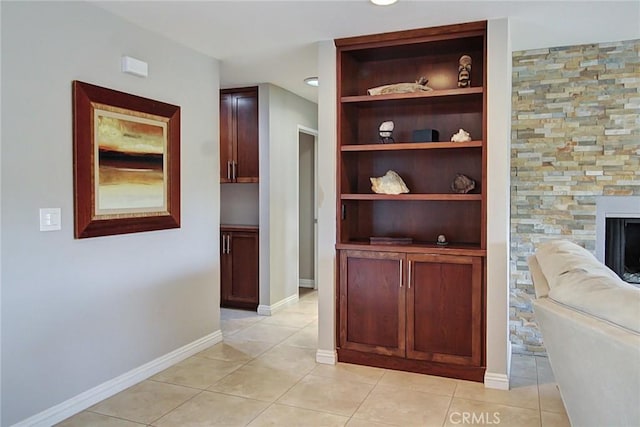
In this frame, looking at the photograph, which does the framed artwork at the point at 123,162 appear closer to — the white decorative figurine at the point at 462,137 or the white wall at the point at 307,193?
the white decorative figurine at the point at 462,137

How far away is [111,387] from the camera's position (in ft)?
9.37

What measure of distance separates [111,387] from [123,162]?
1.37 m

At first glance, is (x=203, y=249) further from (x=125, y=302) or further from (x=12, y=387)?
(x=12, y=387)

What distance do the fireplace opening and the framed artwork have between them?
10.4 ft

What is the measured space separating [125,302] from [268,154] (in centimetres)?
223

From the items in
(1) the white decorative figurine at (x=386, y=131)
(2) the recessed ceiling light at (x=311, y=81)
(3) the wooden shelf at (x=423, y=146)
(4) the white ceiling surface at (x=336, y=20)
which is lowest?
(3) the wooden shelf at (x=423, y=146)

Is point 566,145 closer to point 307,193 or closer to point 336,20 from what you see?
point 336,20

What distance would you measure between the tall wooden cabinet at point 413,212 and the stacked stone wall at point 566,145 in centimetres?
46

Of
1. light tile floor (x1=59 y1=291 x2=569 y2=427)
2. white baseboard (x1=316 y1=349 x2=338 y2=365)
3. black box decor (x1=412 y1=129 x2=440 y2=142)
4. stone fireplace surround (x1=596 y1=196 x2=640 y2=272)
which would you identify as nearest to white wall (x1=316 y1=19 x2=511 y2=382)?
light tile floor (x1=59 y1=291 x2=569 y2=427)

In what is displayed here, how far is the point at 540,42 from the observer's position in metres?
3.36

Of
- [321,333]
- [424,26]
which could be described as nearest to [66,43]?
[424,26]

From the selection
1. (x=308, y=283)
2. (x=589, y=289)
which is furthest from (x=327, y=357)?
(x=308, y=283)

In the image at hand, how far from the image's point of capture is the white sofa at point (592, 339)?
4.19 feet

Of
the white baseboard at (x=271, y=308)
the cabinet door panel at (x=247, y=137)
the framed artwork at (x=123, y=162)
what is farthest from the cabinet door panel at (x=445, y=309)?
the cabinet door panel at (x=247, y=137)
